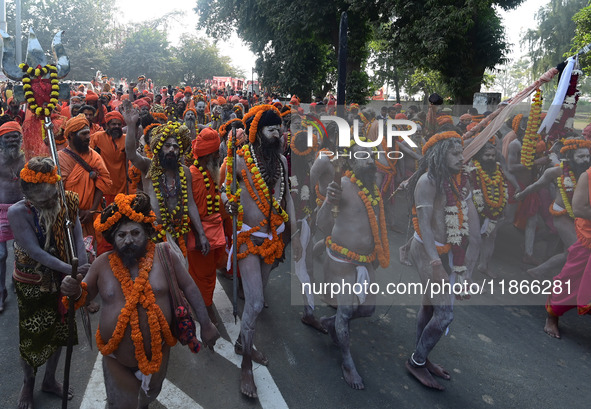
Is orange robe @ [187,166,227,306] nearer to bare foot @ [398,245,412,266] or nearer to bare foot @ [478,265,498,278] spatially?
bare foot @ [398,245,412,266]

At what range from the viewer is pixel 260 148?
4531 mm

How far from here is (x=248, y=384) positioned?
4031 mm

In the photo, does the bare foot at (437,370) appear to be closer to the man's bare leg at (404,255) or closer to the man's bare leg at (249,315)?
the man's bare leg at (249,315)

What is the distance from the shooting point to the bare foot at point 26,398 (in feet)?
12.2

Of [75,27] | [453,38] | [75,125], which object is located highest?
[75,27]

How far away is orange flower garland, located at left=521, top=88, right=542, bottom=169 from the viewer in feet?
22.8

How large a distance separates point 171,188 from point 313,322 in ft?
7.38

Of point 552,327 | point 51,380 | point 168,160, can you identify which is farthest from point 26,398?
point 552,327

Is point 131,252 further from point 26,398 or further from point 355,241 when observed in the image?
point 355,241

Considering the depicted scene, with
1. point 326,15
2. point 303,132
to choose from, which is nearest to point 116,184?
point 303,132

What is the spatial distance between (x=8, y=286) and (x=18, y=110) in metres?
5.88

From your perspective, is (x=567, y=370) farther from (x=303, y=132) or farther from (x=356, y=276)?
(x=303, y=132)

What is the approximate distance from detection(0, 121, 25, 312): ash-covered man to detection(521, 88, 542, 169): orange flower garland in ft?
23.4

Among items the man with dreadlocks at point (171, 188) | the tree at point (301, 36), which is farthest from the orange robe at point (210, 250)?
the tree at point (301, 36)
